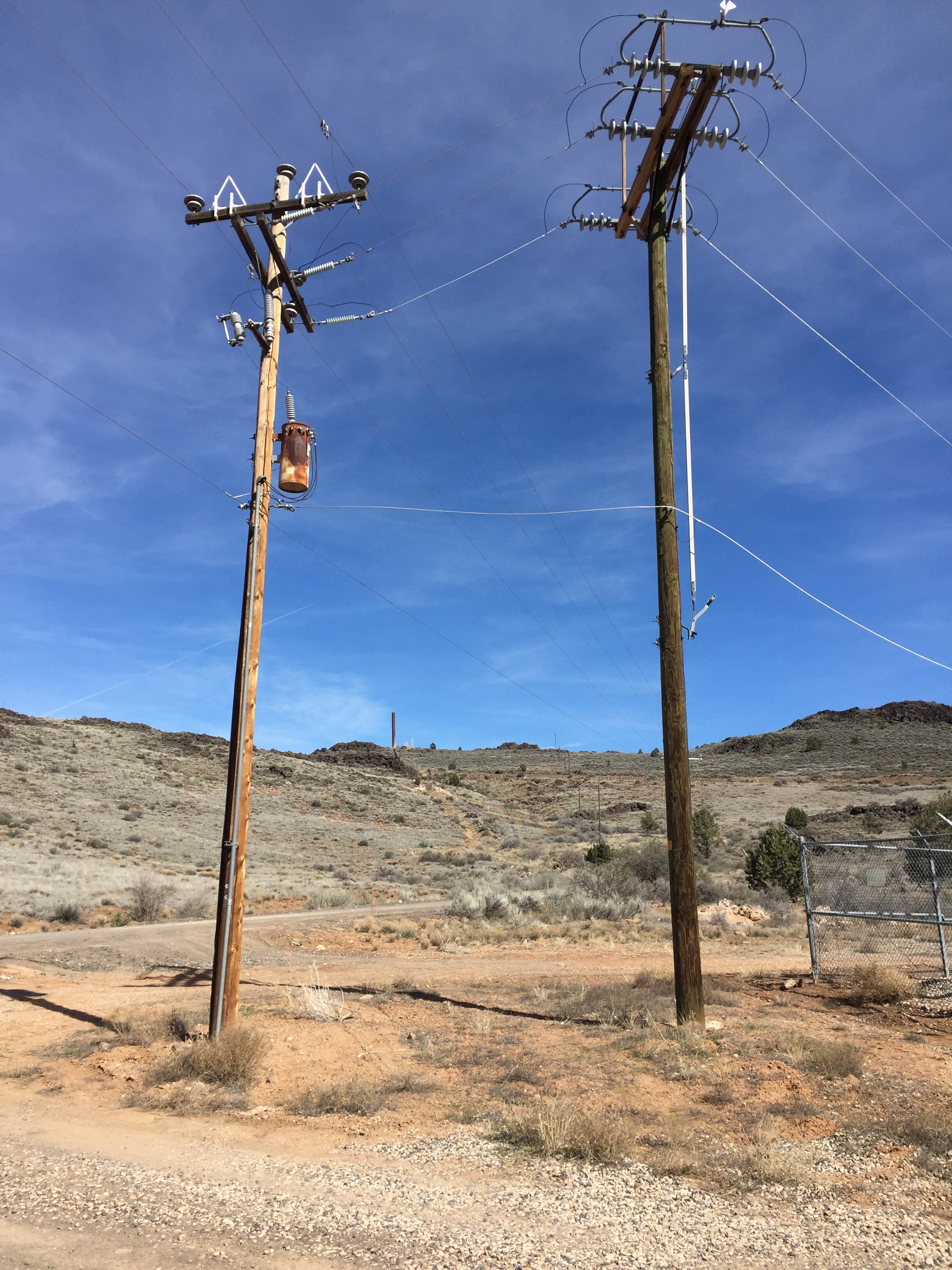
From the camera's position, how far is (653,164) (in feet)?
36.5

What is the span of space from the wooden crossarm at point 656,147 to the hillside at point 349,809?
10.3 metres

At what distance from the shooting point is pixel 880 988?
1209 cm

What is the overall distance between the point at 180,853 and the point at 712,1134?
3633 cm

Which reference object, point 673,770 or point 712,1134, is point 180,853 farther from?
point 712,1134

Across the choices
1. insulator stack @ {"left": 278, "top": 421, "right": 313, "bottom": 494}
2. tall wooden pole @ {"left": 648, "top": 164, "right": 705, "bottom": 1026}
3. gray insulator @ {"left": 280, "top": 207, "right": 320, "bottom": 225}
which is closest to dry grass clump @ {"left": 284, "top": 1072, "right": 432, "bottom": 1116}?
tall wooden pole @ {"left": 648, "top": 164, "right": 705, "bottom": 1026}

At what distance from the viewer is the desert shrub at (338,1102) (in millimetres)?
7246

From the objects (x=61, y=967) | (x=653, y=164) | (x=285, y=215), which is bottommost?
(x=61, y=967)

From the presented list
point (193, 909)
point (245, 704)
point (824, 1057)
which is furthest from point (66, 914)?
point (824, 1057)

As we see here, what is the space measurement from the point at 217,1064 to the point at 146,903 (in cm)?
1840

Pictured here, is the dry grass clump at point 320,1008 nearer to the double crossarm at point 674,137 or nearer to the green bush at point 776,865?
the double crossarm at point 674,137

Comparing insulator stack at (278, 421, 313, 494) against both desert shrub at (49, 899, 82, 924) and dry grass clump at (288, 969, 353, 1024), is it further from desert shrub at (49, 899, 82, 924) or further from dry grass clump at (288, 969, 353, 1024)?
desert shrub at (49, 899, 82, 924)

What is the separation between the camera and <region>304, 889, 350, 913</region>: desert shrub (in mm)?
28891

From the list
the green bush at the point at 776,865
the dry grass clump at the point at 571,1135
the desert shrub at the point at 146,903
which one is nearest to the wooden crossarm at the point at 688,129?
the dry grass clump at the point at 571,1135

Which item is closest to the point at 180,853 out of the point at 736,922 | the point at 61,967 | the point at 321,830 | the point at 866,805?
the point at 321,830
